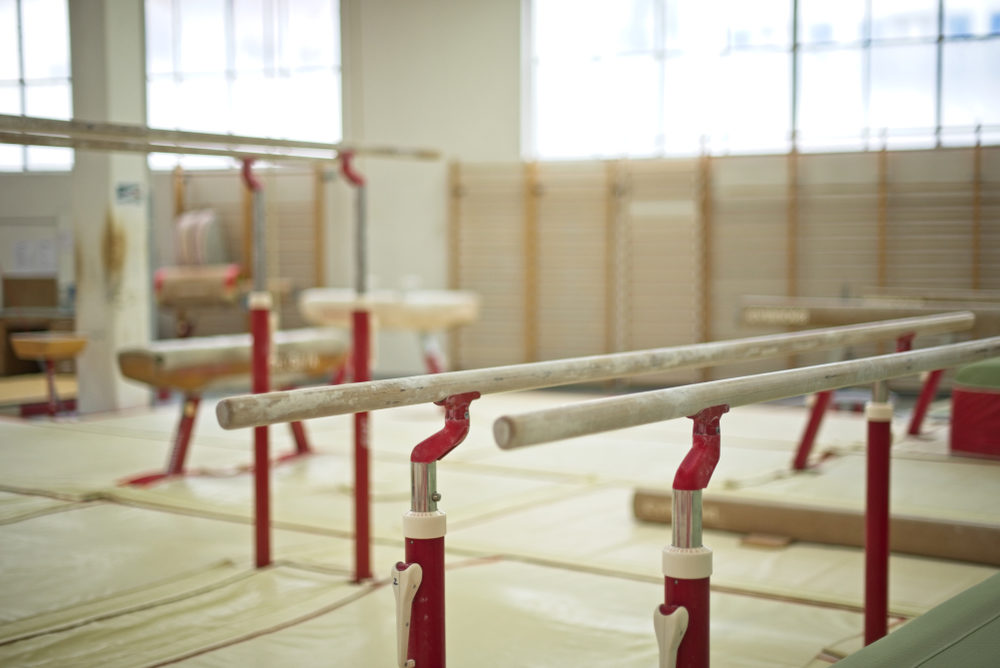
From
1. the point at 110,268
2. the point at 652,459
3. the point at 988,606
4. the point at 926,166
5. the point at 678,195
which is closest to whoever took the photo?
the point at 988,606

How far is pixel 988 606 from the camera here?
6.43ft

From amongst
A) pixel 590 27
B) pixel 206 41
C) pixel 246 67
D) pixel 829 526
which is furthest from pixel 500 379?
pixel 206 41

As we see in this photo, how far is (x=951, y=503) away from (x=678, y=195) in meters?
6.11

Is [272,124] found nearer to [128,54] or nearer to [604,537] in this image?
[128,54]

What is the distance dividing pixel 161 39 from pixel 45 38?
7372 mm

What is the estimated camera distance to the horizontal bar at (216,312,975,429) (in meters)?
1.54

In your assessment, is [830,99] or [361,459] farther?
[830,99]

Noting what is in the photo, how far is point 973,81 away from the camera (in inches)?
347

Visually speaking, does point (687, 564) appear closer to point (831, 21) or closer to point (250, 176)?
point (250, 176)

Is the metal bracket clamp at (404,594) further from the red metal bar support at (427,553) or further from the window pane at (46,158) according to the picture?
the window pane at (46,158)

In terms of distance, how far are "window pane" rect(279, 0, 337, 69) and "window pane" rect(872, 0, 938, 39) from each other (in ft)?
17.5

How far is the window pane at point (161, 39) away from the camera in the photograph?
10945 millimetres

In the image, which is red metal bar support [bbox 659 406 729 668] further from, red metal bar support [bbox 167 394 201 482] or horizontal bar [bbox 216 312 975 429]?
red metal bar support [bbox 167 394 201 482]

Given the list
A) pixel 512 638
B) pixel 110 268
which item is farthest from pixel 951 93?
pixel 512 638
